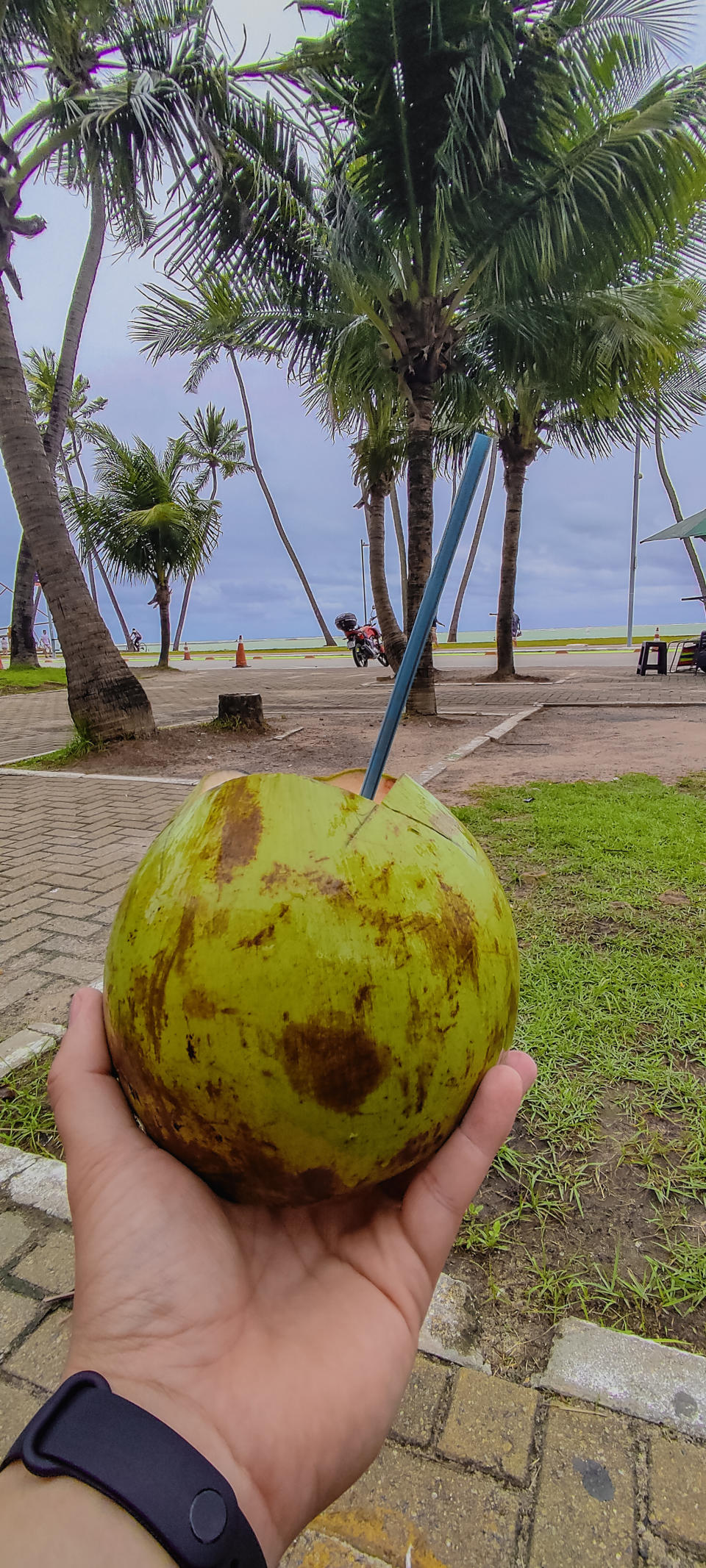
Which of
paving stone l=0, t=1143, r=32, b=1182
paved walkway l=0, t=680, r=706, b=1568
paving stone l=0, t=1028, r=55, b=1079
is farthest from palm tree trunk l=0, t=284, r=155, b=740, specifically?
paved walkway l=0, t=680, r=706, b=1568

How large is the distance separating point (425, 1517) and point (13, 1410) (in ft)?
2.12

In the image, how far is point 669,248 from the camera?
9289 mm

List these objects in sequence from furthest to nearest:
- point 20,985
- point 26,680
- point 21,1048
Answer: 1. point 26,680
2. point 20,985
3. point 21,1048

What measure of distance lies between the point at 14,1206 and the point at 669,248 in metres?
11.6

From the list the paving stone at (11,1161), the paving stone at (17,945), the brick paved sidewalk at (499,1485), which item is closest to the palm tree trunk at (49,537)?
the paving stone at (17,945)

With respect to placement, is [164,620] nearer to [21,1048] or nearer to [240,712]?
[240,712]

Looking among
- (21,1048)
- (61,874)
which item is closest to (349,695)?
(61,874)

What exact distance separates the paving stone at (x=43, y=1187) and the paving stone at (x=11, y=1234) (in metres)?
0.04

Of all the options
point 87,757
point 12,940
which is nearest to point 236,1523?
point 12,940

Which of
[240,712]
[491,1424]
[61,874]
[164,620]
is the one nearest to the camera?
[491,1424]

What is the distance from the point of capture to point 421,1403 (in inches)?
47.5

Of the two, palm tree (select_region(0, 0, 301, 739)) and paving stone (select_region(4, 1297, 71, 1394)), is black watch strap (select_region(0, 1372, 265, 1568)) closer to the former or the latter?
paving stone (select_region(4, 1297, 71, 1394))

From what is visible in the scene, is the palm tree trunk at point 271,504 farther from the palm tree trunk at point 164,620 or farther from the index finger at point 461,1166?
the index finger at point 461,1166

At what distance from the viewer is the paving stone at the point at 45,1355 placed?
126cm
